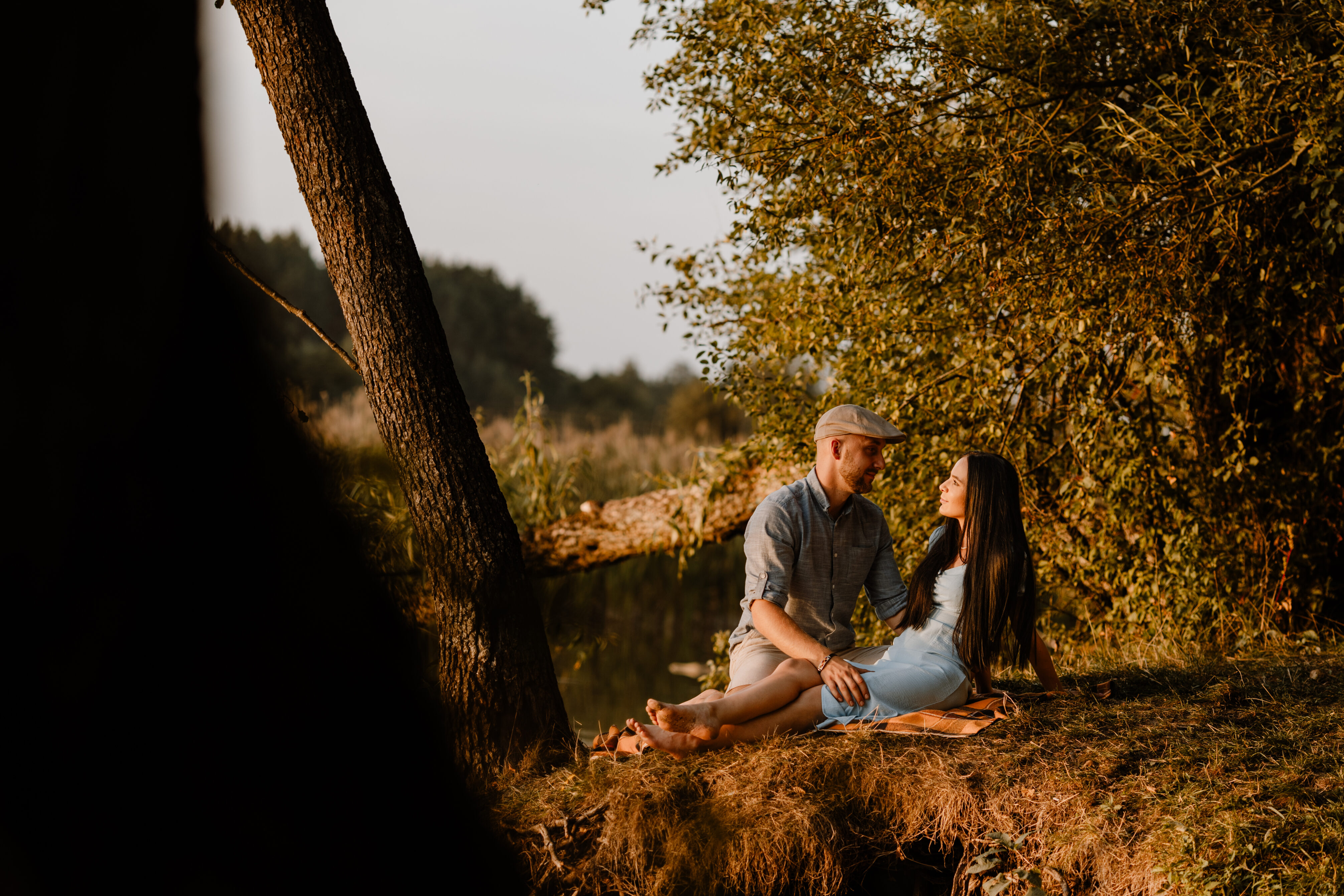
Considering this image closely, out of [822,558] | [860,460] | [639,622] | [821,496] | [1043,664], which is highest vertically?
[860,460]

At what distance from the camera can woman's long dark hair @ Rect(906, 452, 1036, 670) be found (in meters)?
3.47

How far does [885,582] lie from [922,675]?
53 cm

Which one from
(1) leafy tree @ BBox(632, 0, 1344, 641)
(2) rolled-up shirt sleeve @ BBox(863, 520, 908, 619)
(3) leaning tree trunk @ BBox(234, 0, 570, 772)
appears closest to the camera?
(3) leaning tree trunk @ BBox(234, 0, 570, 772)

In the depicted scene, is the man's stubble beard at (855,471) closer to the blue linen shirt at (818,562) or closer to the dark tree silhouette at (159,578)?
the blue linen shirt at (818,562)

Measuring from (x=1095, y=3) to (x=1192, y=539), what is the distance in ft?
8.35

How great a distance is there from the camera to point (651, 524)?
6871mm

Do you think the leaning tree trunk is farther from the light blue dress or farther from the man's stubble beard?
the man's stubble beard

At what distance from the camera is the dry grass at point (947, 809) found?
2.72 metres

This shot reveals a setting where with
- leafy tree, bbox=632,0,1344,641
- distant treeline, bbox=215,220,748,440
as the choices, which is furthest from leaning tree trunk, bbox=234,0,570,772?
distant treeline, bbox=215,220,748,440

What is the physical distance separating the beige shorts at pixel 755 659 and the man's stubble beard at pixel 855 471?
598 millimetres

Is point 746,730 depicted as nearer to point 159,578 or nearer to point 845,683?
point 845,683

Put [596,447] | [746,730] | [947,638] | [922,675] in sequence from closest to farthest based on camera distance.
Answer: [746,730]
[922,675]
[947,638]
[596,447]

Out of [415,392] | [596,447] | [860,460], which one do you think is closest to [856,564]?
[860,460]

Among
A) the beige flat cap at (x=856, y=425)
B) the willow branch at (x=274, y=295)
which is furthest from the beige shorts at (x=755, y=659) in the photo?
the willow branch at (x=274, y=295)
